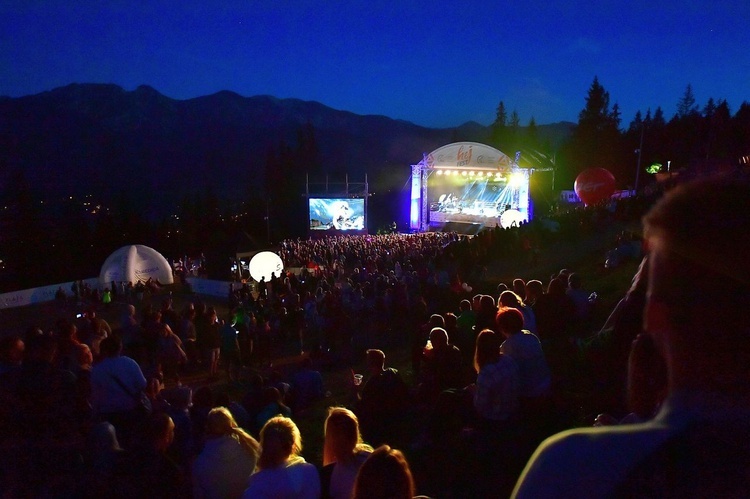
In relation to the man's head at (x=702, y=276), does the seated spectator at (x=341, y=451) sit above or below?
below

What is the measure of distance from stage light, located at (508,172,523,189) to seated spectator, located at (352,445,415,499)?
30.3m

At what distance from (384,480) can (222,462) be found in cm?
162

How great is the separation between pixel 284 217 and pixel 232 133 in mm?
108611

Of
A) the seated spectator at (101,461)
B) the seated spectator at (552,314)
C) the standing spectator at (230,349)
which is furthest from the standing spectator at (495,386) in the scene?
the standing spectator at (230,349)

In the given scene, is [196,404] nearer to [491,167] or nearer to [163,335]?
[163,335]

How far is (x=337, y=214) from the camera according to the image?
37.7 metres

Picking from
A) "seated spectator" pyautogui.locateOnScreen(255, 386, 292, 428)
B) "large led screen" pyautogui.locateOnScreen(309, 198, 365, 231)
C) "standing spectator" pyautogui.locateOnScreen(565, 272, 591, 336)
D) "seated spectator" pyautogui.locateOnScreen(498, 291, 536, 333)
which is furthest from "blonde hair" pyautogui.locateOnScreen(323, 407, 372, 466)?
"large led screen" pyautogui.locateOnScreen(309, 198, 365, 231)

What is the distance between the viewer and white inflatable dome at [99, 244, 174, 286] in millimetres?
23250

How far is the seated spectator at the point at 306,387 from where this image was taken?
270 inches

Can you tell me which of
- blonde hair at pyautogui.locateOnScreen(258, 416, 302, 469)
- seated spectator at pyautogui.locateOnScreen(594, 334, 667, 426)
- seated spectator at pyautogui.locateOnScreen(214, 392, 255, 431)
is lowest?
seated spectator at pyautogui.locateOnScreen(214, 392, 255, 431)

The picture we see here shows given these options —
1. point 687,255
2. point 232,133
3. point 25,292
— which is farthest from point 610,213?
point 232,133

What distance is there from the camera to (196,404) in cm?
456

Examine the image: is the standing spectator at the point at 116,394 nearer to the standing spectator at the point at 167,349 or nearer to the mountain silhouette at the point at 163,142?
the standing spectator at the point at 167,349

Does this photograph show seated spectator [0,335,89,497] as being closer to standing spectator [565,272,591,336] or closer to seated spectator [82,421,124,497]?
seated spectator [82,421,124,497]
